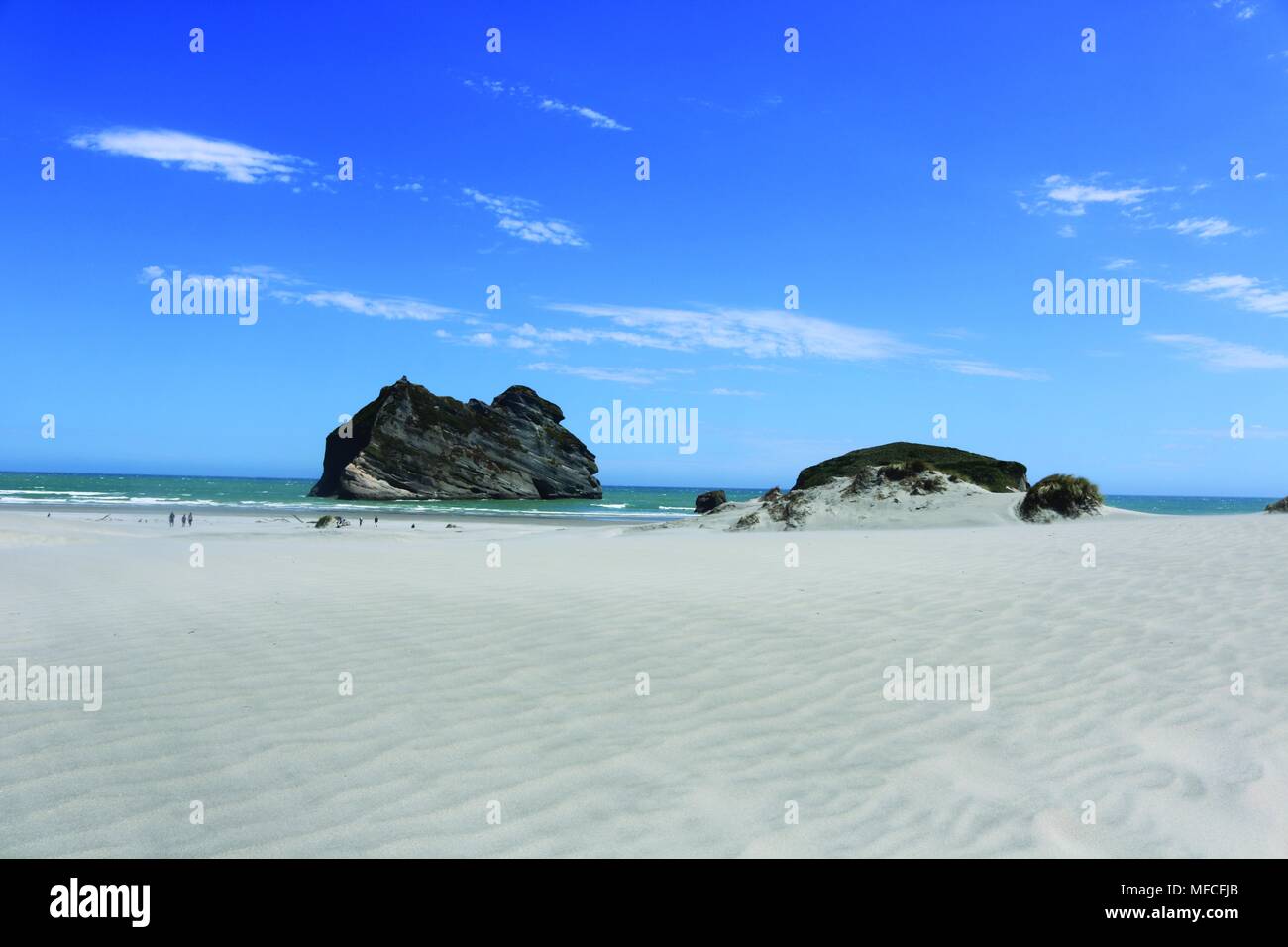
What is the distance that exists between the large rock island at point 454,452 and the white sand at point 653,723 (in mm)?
57905

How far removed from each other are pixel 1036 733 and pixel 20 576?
12.8 metres

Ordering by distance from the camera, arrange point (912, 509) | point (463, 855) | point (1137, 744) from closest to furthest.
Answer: point (463, 855) → point (1137, 744) → point (912, 509)

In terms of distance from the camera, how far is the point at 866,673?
18.9ft

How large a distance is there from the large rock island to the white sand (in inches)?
2280

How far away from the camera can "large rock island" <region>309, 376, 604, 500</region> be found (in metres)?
66.0

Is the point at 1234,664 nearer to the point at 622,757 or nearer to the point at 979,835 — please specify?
the point at 979,835

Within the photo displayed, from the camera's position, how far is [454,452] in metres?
70.4

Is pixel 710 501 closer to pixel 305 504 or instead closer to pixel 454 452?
pixel 305 504

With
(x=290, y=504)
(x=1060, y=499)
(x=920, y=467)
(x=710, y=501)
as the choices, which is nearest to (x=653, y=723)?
(x=1060, y=499)

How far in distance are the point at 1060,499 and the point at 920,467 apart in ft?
13.4

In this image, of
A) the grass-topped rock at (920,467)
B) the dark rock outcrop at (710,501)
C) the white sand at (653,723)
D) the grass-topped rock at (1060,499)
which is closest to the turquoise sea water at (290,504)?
the dark rock outcrop at (710,501)

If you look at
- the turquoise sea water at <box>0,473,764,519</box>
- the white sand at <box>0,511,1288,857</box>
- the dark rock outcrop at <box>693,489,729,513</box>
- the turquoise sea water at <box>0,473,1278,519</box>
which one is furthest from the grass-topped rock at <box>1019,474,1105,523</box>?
the turquoise sea water at <box>0,473,764,519</box>

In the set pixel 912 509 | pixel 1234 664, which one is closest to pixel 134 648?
pixel 1234 664

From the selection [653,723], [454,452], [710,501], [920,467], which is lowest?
[653,723]
